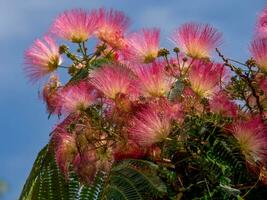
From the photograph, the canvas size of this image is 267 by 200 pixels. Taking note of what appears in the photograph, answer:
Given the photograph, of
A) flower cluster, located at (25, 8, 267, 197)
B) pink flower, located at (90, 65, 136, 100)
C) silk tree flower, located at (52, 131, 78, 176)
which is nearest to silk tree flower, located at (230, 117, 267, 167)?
flower cluster, located at (25, 8, 267, 197)

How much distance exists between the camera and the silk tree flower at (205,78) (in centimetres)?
204

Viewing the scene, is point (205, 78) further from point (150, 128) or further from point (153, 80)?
point (150, 128)

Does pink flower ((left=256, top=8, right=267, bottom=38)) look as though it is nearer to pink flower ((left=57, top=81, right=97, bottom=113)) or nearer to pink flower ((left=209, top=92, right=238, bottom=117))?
pink flower ((left=209, top=92, right=238, bottom=117))

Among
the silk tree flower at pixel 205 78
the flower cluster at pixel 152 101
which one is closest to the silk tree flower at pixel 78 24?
the flower cluster at pixel 152 101

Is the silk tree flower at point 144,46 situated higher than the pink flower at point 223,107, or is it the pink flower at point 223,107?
the silk tree flower at point 144,46

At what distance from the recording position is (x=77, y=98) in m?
2.02

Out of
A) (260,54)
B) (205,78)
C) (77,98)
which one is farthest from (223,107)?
(77,98)

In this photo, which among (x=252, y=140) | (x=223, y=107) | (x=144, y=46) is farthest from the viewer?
(x=144, y=46)

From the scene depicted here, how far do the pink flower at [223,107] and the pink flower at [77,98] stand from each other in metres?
0.30

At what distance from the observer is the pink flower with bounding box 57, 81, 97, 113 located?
2.02 metres

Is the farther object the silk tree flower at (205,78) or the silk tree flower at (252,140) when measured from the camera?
the silk tree flower at (205,78)

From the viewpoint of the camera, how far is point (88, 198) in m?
1.94

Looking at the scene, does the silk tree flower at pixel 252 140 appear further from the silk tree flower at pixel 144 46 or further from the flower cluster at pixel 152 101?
the silk tree flower at pixel 144 46

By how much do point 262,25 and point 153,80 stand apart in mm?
450
